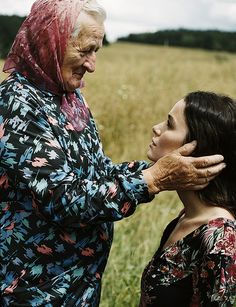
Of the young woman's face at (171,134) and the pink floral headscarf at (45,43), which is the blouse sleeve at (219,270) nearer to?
the young woman's face at (171,134)

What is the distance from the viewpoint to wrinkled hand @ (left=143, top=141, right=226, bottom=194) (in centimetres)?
208

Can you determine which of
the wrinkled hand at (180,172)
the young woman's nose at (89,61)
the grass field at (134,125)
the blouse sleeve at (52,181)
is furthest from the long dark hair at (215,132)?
the grass field at (134,125)

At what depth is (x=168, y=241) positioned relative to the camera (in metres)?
2.35

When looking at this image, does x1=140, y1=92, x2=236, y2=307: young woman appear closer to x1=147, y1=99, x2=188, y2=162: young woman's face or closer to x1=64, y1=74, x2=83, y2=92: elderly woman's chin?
x1=147, y1=99, x2=188, y2=162: young woman's face

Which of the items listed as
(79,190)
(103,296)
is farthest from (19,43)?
(103,296)

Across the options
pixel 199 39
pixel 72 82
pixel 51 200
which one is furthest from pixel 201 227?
pixel 199 39

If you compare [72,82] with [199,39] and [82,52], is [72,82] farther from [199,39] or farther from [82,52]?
[199,39]

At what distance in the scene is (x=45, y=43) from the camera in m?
2.22

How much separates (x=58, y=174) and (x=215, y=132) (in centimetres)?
61

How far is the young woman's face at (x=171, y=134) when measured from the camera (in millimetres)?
2264

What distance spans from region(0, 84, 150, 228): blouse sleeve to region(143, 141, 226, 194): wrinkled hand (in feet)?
0.16

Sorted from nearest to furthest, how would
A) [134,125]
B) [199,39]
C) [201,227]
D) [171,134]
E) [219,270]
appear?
[219,270]
[201,227]
[171,134]
[134,125]
[199,39]

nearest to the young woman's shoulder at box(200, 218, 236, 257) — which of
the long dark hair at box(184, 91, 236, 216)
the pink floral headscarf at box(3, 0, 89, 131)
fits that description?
the long dark hair at box(184, 91, 236, 216)

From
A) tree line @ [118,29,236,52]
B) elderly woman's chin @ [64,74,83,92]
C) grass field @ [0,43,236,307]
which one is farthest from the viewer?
tree line @ [118,29,236,52]
